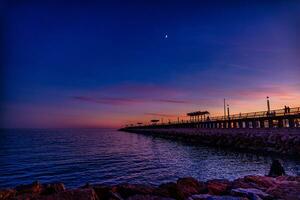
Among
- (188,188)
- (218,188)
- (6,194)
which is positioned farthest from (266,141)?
(6,194)

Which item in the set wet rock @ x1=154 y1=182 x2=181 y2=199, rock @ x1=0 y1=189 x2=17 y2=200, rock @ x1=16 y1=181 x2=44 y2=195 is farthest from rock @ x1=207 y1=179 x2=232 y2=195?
rock @ x1=0 y1=189 x2=17 y2=200

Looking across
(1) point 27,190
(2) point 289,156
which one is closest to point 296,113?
Result: (2) point 289,156

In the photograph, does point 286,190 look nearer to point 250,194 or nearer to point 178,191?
point 250,194

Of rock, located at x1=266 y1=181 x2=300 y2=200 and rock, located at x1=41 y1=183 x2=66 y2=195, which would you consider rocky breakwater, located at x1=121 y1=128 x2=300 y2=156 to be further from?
rock, located at x1=41 y1=183 x2=66 y2=195

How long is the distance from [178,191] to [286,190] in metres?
3.21

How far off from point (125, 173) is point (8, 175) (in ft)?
28.9

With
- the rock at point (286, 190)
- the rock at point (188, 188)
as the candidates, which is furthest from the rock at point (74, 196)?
the rock at point (286, 190)

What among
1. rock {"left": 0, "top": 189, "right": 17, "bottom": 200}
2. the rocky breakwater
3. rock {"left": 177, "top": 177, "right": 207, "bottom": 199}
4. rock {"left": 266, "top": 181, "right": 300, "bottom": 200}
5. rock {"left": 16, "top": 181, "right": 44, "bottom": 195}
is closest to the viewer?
rock {"left": 0, "top": 189, "right": 17, "bottom": 200}

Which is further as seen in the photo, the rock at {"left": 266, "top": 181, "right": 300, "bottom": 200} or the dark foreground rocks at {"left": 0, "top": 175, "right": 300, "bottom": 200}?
the rock at {"left": 266, "top": 181, "right": 300, "bottom": 200}

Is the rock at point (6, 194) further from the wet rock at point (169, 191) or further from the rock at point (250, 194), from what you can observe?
the rock at point (250, 194)

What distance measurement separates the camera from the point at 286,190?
7.75 metres

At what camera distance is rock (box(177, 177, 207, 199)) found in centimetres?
762

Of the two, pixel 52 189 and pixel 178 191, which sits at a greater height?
pixel 52 189

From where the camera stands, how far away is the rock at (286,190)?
23.4 ft
